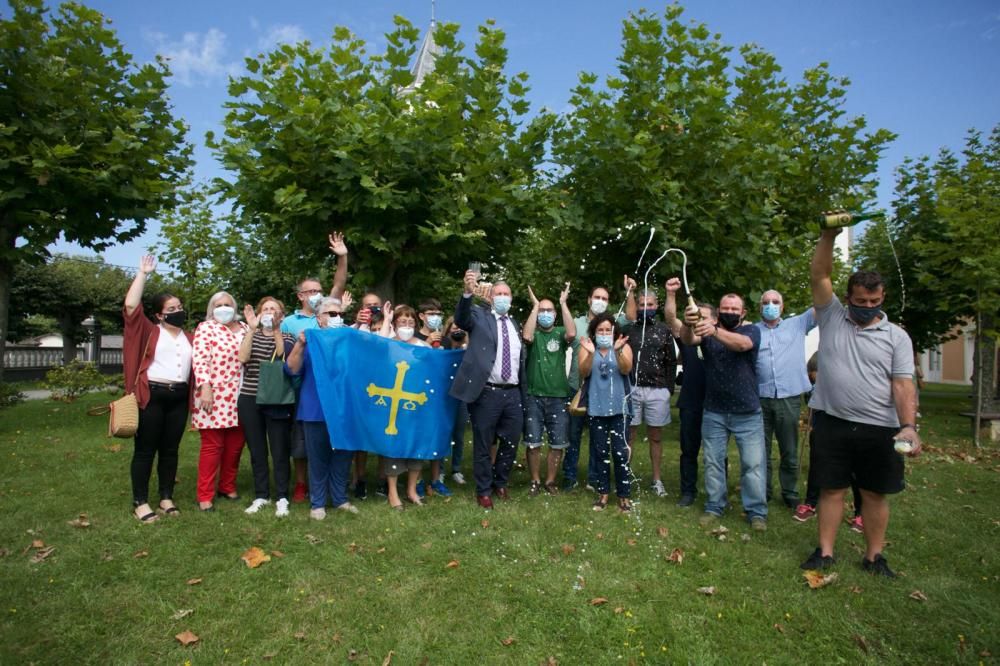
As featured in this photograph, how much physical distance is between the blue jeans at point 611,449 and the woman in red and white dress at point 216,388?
3.80 meters

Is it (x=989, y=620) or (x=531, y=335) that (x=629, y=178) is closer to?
(x=531, y=335)

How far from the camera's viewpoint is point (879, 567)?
4.89 metres

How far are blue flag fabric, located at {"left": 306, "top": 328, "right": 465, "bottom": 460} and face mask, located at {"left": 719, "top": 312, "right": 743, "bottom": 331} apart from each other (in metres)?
2.89

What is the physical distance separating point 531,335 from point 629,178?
4.67m

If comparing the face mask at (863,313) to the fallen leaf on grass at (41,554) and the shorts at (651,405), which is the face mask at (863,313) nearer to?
the shorts at (651,405)

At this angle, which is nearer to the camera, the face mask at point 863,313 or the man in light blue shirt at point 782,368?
the face mask at point 863,313

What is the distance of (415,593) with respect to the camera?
4.45 metres

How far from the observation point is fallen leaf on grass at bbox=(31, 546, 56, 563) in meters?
4.91

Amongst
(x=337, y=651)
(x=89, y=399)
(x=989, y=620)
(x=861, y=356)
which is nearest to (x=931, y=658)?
(x=989, y=620)

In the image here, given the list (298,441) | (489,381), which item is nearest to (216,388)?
(298,441)

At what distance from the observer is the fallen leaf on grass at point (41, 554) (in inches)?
193

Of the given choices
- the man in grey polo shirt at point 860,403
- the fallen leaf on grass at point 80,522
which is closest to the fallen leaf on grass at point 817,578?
the man in grey polo shirt at point 860,403

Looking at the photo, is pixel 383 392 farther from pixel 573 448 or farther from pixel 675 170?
pixel 675 170

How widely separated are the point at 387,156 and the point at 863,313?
6.98m
